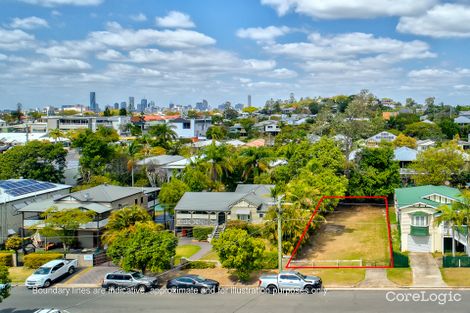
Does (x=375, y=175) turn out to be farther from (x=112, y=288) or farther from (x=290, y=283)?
(x=112, y=288)

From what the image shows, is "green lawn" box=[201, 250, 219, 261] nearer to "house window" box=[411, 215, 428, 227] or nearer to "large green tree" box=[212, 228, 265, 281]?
"large green tree" box=[212, 228, 265, 281]

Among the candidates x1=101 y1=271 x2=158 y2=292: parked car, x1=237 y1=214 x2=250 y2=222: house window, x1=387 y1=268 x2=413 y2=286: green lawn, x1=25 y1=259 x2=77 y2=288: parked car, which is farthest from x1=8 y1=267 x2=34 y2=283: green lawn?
x1=387 y1=268 x2=413 y2=286: green lawn

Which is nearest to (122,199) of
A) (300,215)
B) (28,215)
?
(28,215)

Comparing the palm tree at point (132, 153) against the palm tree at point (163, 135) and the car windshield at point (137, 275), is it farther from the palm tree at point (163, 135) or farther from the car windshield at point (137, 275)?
the car windshield at point (137, 275)

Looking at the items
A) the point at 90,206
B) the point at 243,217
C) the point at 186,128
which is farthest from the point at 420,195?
the point at 186,128

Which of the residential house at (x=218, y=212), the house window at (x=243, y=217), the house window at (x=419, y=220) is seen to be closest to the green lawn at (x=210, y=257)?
the residential house at (x=218, y=212)

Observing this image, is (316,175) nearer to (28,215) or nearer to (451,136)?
(28,215)
